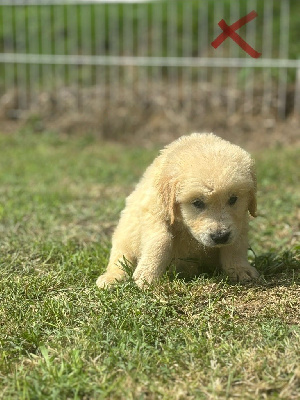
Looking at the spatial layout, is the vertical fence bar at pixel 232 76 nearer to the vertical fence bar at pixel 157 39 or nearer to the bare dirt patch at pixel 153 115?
the bare dirt patch at pixel 153 115

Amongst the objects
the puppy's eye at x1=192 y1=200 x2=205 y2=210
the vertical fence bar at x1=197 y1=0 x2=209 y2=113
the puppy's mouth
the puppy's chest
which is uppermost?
the vertical fence bar at x1=197 y1=0 x2=209 y2=113

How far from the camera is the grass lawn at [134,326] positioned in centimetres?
303

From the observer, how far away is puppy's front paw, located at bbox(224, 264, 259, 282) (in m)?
4.16

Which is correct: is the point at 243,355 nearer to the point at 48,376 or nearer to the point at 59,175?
the point at 48,376

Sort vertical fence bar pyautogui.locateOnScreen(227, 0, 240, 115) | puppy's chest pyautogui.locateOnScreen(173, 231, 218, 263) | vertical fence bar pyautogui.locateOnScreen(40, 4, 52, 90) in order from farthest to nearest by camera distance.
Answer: vertical fence bar pyautogui.locateOnScreen(40, 4, 52, 90) → vertical fence bar pyautogui.locateOnScreen(227, 0, 240, 115) → puppy's chest pyautogui.locateOnScreen(173, 231, 218, 263)

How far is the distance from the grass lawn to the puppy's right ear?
442 millimetres

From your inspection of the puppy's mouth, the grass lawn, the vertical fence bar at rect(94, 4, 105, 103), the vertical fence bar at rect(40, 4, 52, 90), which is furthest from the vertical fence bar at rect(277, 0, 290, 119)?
the puppy's mouth

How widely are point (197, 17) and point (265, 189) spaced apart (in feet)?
23.5

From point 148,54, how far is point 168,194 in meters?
9.63

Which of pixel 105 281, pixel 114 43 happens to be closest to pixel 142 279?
pixel 105 281

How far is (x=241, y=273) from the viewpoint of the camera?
4164mm

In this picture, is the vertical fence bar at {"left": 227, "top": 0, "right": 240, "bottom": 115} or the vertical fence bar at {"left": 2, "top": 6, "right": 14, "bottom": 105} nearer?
the vertical fence bar at {"left": 227, "top": 0, "right": 240, "bottom": 115}

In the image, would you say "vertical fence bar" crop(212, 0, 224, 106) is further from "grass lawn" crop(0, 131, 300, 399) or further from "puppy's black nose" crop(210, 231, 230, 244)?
"puppy's black nose" crop(210, 231, 230, 244)

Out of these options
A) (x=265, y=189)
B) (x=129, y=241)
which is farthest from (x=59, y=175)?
(x=129, y=241)
